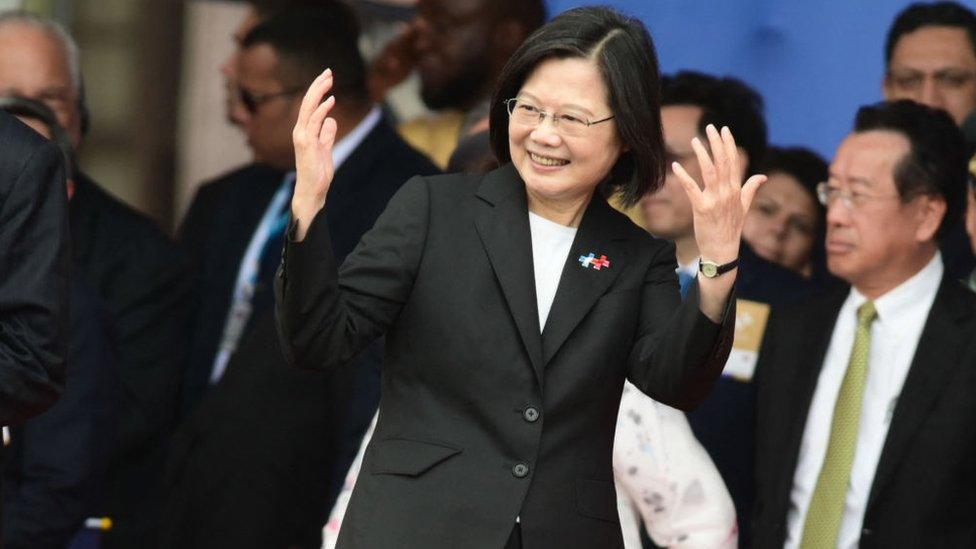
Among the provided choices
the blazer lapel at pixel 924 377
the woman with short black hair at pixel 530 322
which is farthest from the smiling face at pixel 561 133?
the blazer lapel at pixel 924 377

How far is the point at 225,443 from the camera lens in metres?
4.31

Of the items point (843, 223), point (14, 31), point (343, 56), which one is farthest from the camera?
point (343, 56)

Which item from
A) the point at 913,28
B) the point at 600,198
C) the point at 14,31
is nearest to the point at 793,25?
the point at 913,28

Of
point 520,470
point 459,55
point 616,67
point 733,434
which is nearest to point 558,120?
point 616,67

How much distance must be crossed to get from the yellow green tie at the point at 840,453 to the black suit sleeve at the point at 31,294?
1.98 meters

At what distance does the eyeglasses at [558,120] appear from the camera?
292 centimetres

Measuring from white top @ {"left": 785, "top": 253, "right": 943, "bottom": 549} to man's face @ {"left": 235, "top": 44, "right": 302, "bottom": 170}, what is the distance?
→ 1972 millimetres

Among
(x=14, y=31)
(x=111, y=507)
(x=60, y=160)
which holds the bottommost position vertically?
(x=111, y=507)

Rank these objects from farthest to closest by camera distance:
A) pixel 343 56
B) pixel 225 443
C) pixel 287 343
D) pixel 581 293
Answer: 1. pixel 343 56
2. pixel 225 443
3. pixel 581 293
4. pixel 287 343

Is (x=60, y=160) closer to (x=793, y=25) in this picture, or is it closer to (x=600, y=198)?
(x=600, y=198)

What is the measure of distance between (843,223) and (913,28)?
109 centimetres

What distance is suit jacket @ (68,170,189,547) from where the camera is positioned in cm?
516

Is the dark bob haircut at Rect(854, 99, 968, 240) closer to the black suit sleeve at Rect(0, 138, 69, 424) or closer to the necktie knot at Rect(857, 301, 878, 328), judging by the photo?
the necktie knot at Rect(857, 301, 878, 328)

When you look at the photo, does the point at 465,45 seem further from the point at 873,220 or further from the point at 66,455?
the point at 66,455
